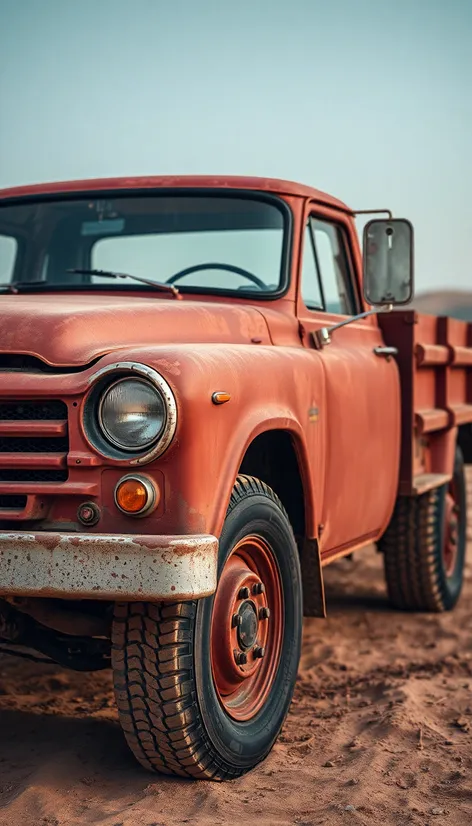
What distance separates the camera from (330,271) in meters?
5.13

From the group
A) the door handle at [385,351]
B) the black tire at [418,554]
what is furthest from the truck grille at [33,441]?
the black tire at [418,554]

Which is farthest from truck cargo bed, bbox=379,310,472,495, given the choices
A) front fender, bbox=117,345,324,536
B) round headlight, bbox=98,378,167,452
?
round headlight, bbox=98,378,167,452

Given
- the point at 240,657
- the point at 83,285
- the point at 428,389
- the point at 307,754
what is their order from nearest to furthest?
the point at 240,657, the point at 307,754, the point at 83,285, the point at 428,389

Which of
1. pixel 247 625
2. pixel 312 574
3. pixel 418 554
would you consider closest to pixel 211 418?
pixel 247 625

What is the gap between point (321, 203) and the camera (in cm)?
500

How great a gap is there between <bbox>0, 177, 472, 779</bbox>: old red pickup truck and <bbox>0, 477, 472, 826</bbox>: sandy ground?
0.53ft

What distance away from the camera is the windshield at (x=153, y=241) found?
464cm

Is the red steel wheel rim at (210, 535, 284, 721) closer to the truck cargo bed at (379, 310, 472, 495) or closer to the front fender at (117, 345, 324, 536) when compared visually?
the front fender at (117, 345, 324, 536)

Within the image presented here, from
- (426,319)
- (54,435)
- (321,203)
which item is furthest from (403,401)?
(54,435)

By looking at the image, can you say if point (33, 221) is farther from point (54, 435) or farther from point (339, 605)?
point (339, 605)

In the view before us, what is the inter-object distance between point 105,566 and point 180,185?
2.23 m

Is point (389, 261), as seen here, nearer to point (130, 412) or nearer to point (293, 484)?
point (293, 484)

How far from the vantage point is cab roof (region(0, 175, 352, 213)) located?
4.74m

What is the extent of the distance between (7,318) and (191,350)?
1.86 feet
